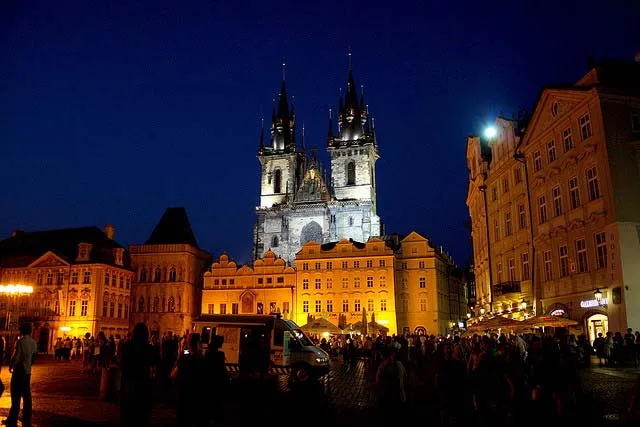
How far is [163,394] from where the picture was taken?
669 inches

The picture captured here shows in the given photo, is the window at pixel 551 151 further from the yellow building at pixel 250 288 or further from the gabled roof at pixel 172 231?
the gabled roof at pixel 172 231

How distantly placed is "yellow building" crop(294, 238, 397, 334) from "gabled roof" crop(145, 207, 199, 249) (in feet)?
55.8

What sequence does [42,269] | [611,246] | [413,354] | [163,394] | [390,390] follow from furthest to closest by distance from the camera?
[42,269] < [413,354] < [611,246] < [163,394] < [390,390]

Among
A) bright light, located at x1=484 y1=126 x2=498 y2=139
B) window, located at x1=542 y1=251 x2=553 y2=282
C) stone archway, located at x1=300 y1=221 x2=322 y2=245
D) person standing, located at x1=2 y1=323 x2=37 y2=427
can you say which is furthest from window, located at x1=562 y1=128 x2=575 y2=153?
stone archway, located at x1=300 y1=221 x2=322 y2=245

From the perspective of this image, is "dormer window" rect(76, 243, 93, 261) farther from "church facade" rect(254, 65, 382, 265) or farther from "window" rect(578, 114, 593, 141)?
"window" rect(578, 114, 593, 141)

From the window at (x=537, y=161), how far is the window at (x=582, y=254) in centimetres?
550

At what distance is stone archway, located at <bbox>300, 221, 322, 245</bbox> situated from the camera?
8044 centimetres

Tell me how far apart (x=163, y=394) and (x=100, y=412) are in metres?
4.16

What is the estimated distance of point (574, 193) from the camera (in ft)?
88.1

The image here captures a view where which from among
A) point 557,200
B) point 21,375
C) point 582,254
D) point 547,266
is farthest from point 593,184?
point 21,375

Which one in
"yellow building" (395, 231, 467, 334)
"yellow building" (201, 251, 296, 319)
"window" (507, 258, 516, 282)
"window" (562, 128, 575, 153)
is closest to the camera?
"window" (562, 128, 575, 153)

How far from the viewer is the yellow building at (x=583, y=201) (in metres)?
23.2

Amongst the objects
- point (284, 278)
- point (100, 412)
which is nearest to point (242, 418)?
point (100, 412)

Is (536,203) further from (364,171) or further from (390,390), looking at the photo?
(364,171)
